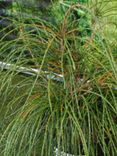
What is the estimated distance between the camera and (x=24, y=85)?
62.8 inches

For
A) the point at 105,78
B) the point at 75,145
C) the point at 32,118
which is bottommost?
the point at 75,145

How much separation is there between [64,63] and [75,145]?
0.32 metres

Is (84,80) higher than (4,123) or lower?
higher

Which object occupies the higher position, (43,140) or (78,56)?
(78,56)

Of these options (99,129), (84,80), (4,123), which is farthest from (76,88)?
(4,123)

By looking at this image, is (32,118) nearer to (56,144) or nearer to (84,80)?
(56,144)

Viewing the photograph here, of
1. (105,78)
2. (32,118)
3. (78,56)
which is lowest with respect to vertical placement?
(32,118)

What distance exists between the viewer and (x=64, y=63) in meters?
1.55

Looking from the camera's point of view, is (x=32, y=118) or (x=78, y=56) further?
(x=78, y=56)

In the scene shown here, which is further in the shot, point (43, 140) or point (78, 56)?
point (78, 56)

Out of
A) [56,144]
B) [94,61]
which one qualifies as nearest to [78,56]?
[94,61]

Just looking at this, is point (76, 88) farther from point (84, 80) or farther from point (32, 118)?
point (32, 118)

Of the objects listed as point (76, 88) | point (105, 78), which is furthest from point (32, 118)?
point (105, 78)

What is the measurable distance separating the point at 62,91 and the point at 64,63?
0.11m
